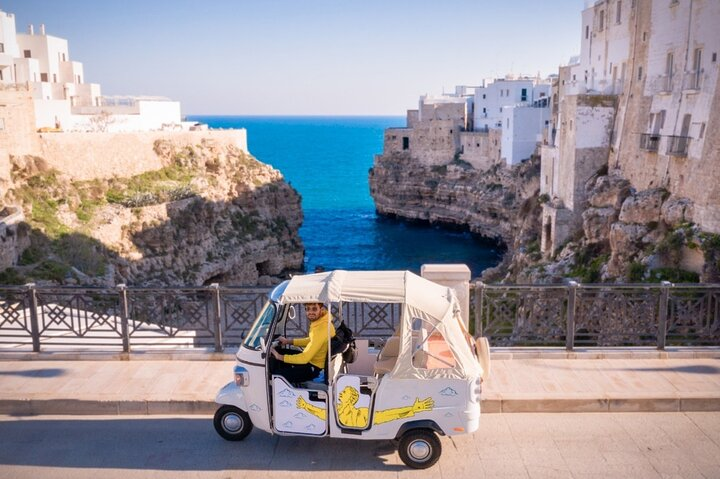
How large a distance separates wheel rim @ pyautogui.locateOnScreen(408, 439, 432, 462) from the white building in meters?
39.9

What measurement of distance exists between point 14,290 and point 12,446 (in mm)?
2847

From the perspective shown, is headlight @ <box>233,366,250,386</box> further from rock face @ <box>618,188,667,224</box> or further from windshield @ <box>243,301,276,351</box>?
rock face @ <box>618,188,667,224</box>

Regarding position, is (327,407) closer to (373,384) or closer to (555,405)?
(373,384)

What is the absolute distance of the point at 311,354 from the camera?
629 cm

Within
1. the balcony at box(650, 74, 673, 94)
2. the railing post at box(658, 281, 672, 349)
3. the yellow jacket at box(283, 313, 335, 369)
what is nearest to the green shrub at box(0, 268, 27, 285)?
the yellow jacket at box(283, 313, 335, 369)

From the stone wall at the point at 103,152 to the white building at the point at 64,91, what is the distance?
6.51 meters

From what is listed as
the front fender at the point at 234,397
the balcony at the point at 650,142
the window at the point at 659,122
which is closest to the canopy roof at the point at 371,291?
the front fender at the point at 234,397

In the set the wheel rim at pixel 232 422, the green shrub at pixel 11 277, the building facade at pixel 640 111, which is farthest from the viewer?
the building facade at pixel 640 111

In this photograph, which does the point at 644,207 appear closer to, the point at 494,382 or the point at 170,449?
the point at 494,382

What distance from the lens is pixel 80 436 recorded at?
692 centimetres

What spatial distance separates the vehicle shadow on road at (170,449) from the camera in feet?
20.6

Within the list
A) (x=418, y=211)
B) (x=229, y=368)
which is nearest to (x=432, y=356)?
(x=229, y=368)

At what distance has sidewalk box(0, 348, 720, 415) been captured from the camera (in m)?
7.35

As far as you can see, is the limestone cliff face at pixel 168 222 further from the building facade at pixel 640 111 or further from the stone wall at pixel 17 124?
the building facade at pixel 640 111
